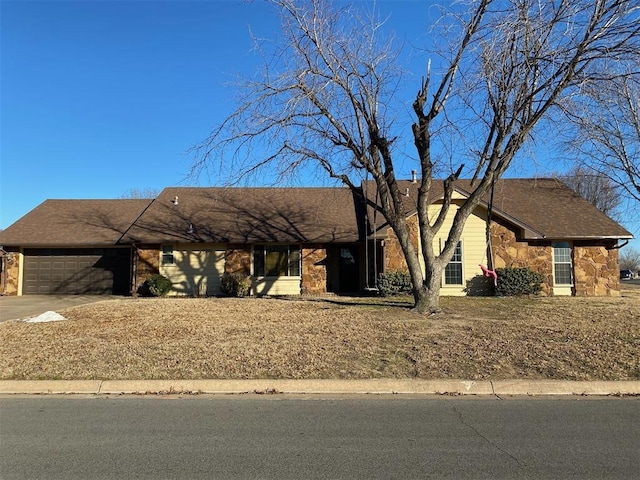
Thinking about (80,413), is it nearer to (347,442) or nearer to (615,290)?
(347,442)

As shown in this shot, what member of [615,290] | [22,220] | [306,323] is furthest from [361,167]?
[22,220]

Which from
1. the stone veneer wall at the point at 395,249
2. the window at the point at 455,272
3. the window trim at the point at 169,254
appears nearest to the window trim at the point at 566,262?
the window at the point at 455,272

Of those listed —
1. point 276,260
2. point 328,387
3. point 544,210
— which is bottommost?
point 328,387

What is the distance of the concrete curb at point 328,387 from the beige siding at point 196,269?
14714 mm

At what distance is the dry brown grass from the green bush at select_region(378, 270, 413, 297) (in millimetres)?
4874

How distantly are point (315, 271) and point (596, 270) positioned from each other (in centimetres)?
1155

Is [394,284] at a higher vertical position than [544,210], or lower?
lower

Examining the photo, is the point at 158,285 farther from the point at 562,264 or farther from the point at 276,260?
the point at 562,264

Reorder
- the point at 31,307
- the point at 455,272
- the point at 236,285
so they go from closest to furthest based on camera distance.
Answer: the point at 31,307, the point at 455,272, the point at 236,285

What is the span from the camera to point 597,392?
7.34 metres

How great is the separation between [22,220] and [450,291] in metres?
20.0

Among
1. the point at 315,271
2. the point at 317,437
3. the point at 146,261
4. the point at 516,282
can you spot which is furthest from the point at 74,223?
the point at 317,437

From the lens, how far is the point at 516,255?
822 inches

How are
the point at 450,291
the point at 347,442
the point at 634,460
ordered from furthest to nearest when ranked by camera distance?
the point at 450,291
the point at 347,442
the point at 634,460
